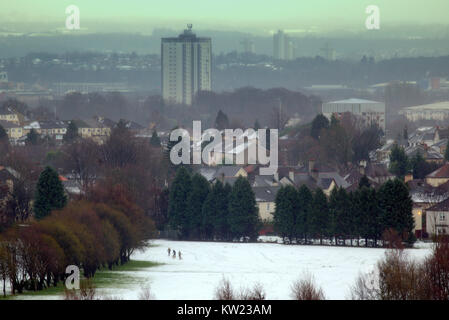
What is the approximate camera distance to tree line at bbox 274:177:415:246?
48.0m

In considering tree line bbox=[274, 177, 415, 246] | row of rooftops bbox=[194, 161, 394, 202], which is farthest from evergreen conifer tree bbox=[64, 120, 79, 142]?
tree line bbox=[274, 177, 415, 246]

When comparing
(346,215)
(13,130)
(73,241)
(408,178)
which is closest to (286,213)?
(346,215)

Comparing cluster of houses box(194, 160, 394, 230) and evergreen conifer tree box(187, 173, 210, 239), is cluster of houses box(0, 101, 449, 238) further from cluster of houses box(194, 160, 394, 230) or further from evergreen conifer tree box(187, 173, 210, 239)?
evergreen conifer tree box(187, 173, 210, 239)

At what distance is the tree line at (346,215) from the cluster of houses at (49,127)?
52752 mm

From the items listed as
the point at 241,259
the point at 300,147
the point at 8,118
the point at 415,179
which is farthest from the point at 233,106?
the point at 241,259

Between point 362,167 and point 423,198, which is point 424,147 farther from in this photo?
point 423,198

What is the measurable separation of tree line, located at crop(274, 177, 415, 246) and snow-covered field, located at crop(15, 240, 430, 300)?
3.88 ft

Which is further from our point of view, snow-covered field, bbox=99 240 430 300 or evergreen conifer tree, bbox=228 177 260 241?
evergreen conifer tree, bbox=228 177 260 241

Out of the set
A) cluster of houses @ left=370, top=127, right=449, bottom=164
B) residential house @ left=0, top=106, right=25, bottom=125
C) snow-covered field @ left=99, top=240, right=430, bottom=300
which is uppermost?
residential house @ left=0, top=106, right=25, bottom=125

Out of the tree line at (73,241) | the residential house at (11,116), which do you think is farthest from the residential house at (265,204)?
the residential house at (11,116)

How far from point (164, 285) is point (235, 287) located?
2.39 m
